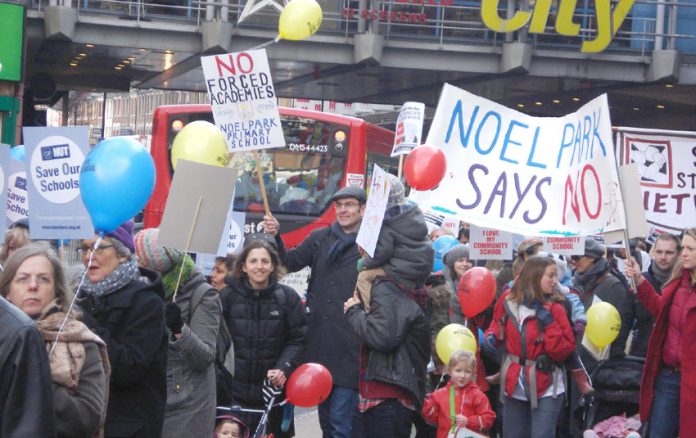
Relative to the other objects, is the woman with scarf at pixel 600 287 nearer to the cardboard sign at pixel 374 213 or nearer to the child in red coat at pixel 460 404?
the child in red coat at pixel 460 404

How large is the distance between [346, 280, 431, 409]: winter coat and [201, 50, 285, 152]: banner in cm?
171

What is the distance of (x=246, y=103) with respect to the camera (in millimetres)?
8344

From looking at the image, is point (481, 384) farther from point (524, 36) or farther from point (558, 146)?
point (524, 36)

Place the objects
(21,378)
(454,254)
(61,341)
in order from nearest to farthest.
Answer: (21,378) < (61,341) < (454,254)

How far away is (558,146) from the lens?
27.7 feet

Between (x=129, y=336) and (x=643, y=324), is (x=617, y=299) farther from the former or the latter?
(x=129, y=336)

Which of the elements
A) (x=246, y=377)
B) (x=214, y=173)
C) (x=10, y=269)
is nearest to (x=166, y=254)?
(x=214, y=173)

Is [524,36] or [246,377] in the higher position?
[524,36]

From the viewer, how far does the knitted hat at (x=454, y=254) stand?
1027 centimetres

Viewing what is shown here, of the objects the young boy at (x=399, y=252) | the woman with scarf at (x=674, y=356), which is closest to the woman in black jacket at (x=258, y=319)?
the young boy at (x=399, y=252)

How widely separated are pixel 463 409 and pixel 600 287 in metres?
2.39

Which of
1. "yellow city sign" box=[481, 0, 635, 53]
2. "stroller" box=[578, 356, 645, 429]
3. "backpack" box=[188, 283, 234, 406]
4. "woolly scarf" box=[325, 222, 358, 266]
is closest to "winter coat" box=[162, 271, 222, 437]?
"backpack" box=[188, 283, 234, 406]

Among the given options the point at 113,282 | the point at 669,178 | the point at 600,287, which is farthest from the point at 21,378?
the point at 669,178

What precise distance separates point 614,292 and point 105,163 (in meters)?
5.04
